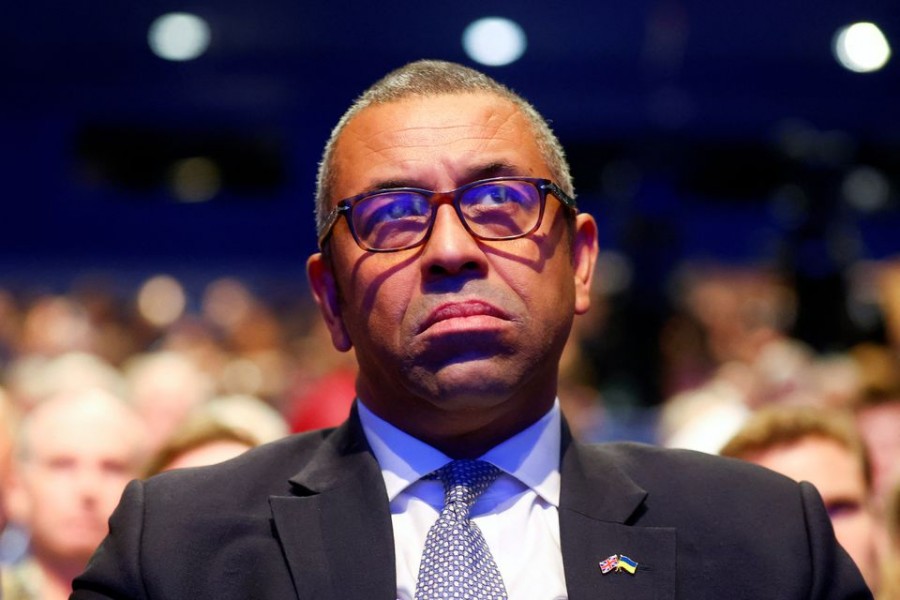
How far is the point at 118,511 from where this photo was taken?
7.18ft

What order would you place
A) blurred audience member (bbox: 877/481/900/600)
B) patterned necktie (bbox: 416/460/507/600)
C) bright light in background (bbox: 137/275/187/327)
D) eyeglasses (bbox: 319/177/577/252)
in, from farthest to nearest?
bright light in background (bbox: 137/275/187/327) → blurred audience member (bbox: 877/481/900/600) → eyeglasses (bbox: 319/177/577/252) → patterned necktie (bbox: 416/460/507/600)

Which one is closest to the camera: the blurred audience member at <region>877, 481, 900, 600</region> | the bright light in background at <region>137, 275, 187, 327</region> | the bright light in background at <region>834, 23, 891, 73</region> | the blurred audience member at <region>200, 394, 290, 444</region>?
the blurred audience member at <region>877, 481, 900, 600</region>

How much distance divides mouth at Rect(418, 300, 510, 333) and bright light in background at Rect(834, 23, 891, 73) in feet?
19.0

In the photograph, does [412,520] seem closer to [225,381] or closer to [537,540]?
[537,540]

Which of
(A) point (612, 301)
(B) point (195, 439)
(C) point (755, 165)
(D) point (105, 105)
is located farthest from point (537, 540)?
(C) point (755, 165)

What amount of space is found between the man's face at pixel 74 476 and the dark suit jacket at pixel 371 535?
166 centimetres

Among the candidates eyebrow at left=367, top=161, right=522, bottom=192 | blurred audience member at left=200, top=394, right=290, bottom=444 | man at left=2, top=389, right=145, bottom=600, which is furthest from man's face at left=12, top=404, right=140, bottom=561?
eyebrow at left=367, top=161, right=522, bottom=192

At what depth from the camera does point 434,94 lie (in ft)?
7.50

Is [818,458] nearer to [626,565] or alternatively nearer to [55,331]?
[626,565]

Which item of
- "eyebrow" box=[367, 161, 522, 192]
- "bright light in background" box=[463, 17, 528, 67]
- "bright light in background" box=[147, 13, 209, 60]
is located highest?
"bright light in background" box=[147, 13, 209, 60]

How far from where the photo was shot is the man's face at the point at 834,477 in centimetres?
316

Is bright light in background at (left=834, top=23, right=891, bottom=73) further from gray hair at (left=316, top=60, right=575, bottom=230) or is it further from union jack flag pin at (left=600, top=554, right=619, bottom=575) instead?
union jack flag pin at (left=600, top=554, right=619, bottom=575)

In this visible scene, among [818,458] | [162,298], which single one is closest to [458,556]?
[818,458]

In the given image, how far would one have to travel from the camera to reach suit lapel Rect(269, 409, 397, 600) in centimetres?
208
